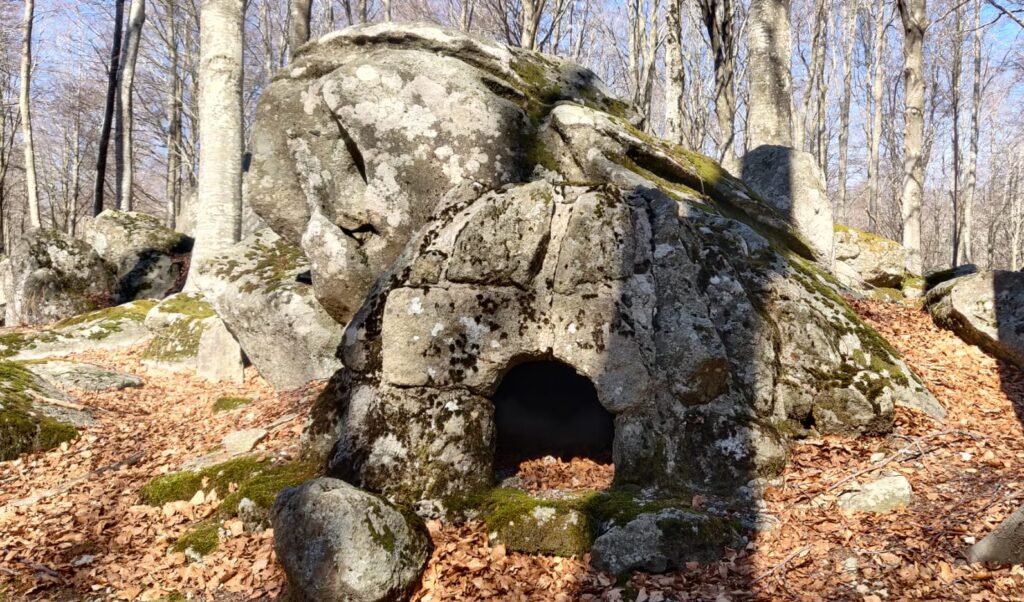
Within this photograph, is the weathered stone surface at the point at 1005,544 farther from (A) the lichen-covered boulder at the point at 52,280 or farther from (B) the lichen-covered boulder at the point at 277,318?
(A) the lichen-covered boulder at the point at 52,280

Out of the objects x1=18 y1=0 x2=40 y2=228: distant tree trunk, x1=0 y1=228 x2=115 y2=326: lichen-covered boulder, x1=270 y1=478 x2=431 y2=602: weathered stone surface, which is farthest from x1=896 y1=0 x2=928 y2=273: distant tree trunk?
x1=18 y1=0 x2=40 y2=228: distant tree trunk

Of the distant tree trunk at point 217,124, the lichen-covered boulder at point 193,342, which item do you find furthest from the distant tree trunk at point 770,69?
the lichen-covered boulder at point 193,342

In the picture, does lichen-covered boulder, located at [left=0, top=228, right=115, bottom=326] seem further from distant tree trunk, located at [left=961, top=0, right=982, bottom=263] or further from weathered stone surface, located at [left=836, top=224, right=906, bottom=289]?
distant tree trunk, located at [left=961, top=0, right=982, bottom=263]

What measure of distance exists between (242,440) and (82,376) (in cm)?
481

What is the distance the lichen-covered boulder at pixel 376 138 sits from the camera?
789 cm

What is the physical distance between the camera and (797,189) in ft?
35.6

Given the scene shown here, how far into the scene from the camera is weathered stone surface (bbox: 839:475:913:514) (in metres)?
4.77

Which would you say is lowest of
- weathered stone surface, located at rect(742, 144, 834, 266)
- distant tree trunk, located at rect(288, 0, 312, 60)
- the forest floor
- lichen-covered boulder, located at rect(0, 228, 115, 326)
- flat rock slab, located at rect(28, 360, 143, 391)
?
the forest floor

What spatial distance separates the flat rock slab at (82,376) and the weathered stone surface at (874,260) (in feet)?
43.7

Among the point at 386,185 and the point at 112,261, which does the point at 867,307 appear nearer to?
the point at 386,185

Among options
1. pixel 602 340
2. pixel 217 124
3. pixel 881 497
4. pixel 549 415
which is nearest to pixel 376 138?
pixel 549 415

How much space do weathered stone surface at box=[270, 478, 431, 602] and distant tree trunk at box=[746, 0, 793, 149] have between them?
1104cm

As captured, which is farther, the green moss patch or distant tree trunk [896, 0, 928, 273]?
distant tree trunk [896, 0, 928, 273]

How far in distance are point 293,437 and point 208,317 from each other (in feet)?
19.1
